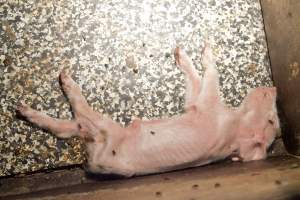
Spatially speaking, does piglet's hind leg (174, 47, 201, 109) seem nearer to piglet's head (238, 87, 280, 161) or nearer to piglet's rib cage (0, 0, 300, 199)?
piglet's rib cage (0, 0, 300, 199)

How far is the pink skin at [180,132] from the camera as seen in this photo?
215cm

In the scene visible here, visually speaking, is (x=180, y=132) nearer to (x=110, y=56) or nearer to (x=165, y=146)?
(x=165, y=146)

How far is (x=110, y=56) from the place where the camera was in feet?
7.69

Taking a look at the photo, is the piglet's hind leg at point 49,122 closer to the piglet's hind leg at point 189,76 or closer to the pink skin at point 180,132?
the pink skin at point 180,132

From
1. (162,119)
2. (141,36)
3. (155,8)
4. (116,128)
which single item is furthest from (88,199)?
(155,8)

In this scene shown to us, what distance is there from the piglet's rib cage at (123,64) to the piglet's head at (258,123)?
0.07 metres

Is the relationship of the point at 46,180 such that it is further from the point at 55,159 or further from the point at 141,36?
the point at 141,36

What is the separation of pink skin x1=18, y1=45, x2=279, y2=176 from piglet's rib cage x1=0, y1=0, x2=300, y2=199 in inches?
2.5

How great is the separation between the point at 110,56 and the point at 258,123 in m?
0.97

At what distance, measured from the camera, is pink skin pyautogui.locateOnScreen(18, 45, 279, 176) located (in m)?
2.15

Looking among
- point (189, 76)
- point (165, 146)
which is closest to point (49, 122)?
point (165, 146)

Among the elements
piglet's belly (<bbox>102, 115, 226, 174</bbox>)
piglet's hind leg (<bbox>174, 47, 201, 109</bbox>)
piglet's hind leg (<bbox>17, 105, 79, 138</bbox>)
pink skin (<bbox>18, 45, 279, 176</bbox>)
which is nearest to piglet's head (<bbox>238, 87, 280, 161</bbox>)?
pink skin (<bbox>18, 45, 279, 176</bbox>)

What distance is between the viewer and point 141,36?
7.84 feet

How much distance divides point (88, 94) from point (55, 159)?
1.39ft
